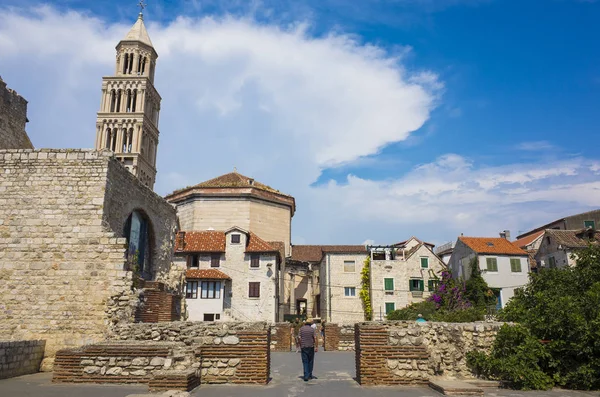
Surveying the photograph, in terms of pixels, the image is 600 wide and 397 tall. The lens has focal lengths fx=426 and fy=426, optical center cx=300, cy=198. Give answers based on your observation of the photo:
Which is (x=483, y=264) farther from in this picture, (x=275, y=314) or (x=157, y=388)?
(x=157, y=388)

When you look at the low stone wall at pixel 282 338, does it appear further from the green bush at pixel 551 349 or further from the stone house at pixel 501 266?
the stone house at pixel 501 266

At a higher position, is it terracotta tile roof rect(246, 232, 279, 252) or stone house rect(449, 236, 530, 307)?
terracotta tile roof rect(246, 232, 279, 252)

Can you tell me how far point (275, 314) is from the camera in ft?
123

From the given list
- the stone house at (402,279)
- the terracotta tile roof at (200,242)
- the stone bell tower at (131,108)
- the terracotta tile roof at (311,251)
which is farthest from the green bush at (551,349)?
the stone bell tower at (131,108)

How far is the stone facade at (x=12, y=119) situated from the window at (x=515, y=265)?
39.1 m

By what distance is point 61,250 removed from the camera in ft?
42.2

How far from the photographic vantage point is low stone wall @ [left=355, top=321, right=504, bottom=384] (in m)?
9.26

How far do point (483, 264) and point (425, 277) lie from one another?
18.3 ft

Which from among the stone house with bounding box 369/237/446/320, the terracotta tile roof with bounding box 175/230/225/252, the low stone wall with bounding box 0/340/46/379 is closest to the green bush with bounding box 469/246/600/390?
the low stone wall with bounding box 0/340/46/379

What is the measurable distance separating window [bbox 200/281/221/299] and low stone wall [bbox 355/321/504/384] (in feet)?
91.2

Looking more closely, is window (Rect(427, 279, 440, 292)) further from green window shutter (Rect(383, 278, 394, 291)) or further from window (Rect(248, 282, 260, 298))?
window (Rect(248, 282, 260, 298))

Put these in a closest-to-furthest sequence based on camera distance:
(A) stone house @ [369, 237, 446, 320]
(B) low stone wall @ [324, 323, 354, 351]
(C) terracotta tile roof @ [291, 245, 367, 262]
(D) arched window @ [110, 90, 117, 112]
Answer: (B) low stone wall @ [324, 323, 354, 351] → (A) stone house @ [369, 237, 446, 320] → (C) terracotta tile roof @ [291, 245, 367, 262] → (D) arched window @ [110, 90, 117, 112]

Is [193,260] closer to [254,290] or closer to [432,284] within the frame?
[254,290]

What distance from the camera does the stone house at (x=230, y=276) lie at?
35.9 meters
